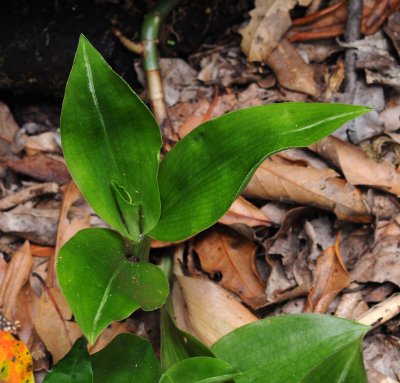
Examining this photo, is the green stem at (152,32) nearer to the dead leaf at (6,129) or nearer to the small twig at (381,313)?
the dead leaf at (6,129)

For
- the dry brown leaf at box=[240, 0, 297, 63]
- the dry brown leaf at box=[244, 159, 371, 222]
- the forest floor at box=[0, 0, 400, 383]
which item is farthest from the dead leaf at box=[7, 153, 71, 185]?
the dry brown leaf at box=[240, 0, 297, 63]

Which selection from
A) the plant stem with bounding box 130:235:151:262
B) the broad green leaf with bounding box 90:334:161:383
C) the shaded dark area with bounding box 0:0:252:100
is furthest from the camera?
the shaded dark area with bounding box 0:0:252:100

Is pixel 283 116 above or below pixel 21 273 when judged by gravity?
above

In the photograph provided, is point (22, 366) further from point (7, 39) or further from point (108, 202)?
point (7, 39)

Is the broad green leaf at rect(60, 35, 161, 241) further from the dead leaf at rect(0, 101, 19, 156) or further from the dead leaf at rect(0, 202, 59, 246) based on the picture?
the dead leaf at rect(0, 101, 19, 156)

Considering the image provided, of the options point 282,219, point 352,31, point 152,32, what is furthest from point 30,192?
point 352,31

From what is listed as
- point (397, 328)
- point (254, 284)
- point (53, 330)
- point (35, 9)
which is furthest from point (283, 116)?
point (35, 9)
